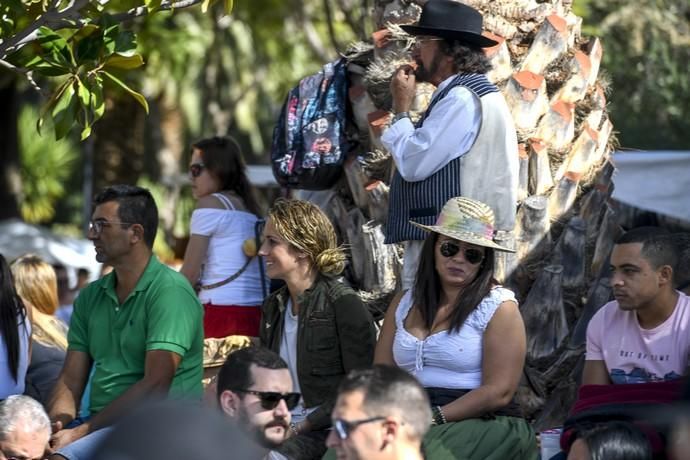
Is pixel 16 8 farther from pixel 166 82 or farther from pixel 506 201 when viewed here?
pixel 166 82

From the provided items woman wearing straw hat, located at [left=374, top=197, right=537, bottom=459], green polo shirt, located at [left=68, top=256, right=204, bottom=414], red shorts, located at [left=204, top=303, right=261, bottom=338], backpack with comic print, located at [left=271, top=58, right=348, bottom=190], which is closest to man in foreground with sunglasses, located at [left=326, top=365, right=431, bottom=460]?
woman wearing straw hat, located at [left=374, top=197, right=537, bottom=459]

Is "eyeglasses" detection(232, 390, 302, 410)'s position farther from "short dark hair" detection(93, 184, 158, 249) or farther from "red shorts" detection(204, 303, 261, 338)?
"red shorts" detection(204, 303, 261, 338)

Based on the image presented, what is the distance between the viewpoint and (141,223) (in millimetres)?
6012

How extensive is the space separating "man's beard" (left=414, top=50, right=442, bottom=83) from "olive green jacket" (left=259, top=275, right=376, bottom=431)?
1044 millimetres

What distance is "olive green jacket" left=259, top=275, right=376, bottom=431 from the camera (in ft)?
17.8

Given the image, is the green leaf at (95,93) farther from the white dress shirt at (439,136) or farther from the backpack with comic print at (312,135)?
the backpack with comic print at (312,135)

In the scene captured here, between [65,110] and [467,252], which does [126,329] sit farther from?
[467,252]

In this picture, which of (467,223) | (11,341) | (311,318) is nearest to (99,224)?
(11,341)

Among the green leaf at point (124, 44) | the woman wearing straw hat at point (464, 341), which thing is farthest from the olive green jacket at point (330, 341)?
the green leaf at point (124, 44)

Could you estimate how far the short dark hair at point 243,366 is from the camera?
172 inches

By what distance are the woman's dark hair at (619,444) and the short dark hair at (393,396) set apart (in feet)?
3.29

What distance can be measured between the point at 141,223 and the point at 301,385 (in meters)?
1.16

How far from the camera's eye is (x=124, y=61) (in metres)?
5.45

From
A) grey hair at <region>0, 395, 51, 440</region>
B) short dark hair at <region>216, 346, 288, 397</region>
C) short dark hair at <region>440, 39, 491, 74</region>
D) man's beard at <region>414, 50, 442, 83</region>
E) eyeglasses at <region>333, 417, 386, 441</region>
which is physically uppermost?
short dark hair at <region>440, 39, 491, 74</region>
